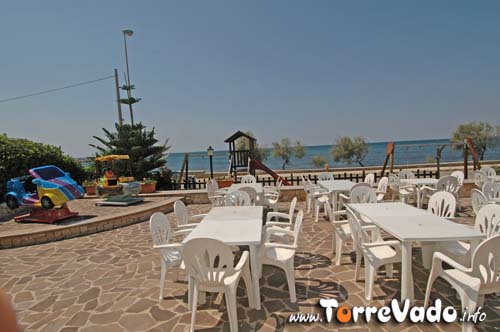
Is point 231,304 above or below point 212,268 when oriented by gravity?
below

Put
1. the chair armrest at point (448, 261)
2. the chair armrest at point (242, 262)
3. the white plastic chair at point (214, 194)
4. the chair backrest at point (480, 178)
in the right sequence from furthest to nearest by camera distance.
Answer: the chair backrest at point (480, 178) → the white plastic chair at point (214, 194) → the chair armrest at point (242, 262) → the chair armrest at point (448, 261)

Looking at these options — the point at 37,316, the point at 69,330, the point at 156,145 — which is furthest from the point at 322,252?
the point at 156,145

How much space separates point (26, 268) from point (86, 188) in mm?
6310

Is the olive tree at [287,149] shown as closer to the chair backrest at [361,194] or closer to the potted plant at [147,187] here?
the potted plant at [147,187]

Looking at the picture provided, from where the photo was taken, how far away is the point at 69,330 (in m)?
2.63

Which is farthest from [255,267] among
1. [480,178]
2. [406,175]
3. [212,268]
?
[480,178]

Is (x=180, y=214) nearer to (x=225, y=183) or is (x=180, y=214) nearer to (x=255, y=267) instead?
(x=255, y=267)

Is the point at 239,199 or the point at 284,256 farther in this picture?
A: the point at 239,199

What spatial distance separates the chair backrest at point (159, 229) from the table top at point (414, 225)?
7.95ft

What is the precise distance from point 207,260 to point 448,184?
6009 millimetres

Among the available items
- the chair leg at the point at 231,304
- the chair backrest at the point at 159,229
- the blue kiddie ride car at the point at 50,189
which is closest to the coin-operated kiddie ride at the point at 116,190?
the blue kiddie ride car at the point at 50,189

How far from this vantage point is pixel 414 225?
2938 mm

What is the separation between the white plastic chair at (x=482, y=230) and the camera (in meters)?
2.80

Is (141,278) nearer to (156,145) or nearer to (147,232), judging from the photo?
(147,232)
